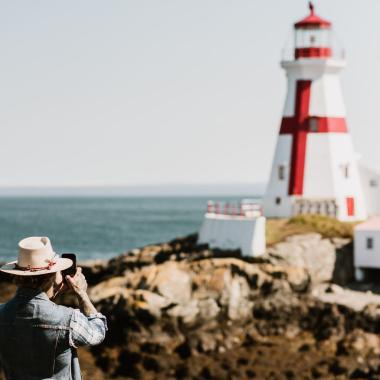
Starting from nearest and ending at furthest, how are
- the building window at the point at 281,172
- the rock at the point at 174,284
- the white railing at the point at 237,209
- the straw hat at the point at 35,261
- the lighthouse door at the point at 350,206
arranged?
the straw hat at the point at 35,261, the rock at the point at 174,284, the white railing at the point at 237,209, the building window at the point at 281,172, the lighthouse door at the point at 350,206

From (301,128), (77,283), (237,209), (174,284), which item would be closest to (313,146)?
→ (301,128)

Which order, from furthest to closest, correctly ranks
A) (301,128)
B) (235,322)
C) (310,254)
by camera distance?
(301,128) < (310,254) < (235,322)

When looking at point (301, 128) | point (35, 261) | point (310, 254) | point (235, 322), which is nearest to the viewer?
point (35, 261)

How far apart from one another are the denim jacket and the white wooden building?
86.3 feet

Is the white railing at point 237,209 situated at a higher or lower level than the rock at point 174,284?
higher

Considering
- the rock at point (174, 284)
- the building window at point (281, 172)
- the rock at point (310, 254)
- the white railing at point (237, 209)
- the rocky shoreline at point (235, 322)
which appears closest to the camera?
the rocky shoreline at point (235, 322)

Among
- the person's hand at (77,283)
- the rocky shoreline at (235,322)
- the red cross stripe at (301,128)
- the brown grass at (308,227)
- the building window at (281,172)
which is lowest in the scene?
the rocky shoreline at (235,322)

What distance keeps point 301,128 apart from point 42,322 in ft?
96.6

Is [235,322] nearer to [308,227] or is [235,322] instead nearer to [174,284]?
[174,284]

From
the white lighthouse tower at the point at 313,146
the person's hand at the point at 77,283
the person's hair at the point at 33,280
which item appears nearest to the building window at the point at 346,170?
the white lighthouse tower at the point at 313,146

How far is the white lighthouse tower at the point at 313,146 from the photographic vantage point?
33188 mm

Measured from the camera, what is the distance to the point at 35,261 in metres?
4.31

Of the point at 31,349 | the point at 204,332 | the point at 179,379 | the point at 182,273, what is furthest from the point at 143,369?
the point at 31,349

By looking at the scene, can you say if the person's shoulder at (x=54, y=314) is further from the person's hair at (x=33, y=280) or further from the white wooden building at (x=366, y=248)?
the white wooden building at (x=366, y=248)
